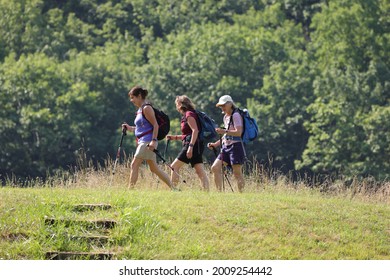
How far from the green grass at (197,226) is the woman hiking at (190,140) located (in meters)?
1.10

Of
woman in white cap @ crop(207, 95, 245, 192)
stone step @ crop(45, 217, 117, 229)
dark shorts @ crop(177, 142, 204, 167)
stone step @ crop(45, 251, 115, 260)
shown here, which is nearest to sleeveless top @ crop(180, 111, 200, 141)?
dark shorts @ crop(177, 142, 204, 167)

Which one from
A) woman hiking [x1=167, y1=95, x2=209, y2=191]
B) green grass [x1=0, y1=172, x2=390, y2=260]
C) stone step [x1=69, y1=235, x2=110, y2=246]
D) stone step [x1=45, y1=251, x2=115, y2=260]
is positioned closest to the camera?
stone step [x1=45, y1=251, x2=115, y2=260]

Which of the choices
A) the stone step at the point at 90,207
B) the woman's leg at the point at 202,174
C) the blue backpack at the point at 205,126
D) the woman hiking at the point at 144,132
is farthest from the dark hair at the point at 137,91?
the stone step at the point at 90,207

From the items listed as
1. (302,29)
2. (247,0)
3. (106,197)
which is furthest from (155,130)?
(247,0)

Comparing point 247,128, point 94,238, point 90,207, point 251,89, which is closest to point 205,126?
point 247,128

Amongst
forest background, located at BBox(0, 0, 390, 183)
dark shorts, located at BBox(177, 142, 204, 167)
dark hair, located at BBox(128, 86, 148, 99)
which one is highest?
dark hair, located at BBox(128, 86, 148, 99)

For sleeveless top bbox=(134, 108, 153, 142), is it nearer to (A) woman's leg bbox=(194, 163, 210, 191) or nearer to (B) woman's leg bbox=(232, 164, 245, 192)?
(A) woman's leg bbox=(194, 163, 210, 191)

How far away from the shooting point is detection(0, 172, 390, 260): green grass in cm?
1491

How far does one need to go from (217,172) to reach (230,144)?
0.50m

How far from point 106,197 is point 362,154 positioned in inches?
1598

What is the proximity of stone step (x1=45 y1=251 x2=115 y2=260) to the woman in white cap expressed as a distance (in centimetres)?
414

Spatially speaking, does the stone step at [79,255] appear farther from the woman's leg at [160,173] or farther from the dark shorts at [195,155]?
the dark shorts at [195,155]

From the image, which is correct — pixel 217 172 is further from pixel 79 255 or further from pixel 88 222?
pixel 79 255

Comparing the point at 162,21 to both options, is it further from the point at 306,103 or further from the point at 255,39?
the point at 306,103
